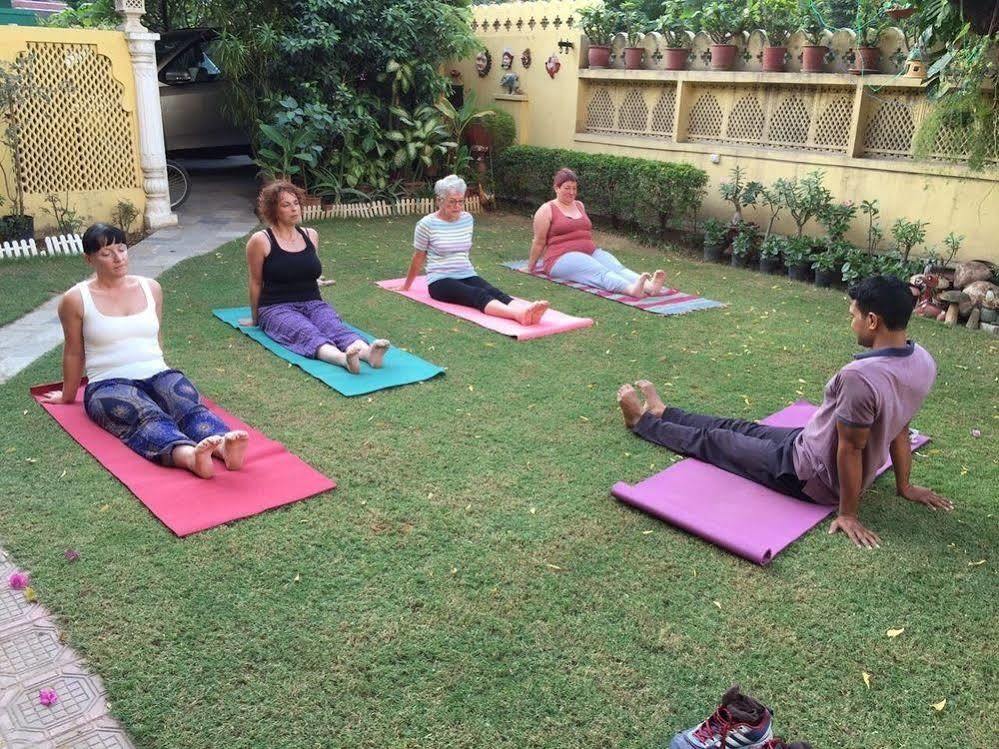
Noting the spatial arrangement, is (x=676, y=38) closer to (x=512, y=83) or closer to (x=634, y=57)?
(x=634, y=57)

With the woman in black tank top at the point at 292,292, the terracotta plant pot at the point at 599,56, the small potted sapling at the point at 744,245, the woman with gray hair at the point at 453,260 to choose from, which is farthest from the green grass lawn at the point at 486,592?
the terracotta plant pot at the point at 599,56

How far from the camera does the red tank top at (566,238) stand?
7047mm

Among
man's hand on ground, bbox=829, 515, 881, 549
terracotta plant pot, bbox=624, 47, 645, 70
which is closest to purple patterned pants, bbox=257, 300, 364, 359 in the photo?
man's hand on ground, bbox=829, 515, 881, 549

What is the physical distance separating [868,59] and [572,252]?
3.33 m

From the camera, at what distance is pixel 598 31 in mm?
9938

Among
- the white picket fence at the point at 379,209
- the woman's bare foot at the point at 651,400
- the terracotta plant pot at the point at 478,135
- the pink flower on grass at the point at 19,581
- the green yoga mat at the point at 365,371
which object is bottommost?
the pink flower on grass at the point at 19,581

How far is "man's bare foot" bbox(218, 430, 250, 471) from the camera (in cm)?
335

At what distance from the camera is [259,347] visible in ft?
16.8

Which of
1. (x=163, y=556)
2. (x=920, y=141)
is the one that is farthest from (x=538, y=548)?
(x=920, y=141)

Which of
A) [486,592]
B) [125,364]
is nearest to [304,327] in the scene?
[125,364]

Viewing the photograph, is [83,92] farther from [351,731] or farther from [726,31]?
[351,731]

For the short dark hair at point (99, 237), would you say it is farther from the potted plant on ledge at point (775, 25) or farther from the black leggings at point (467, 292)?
the potted plant on ledge at point (775, 25)

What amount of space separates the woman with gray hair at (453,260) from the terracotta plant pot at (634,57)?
15.0ft

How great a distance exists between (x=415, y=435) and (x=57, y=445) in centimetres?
165
